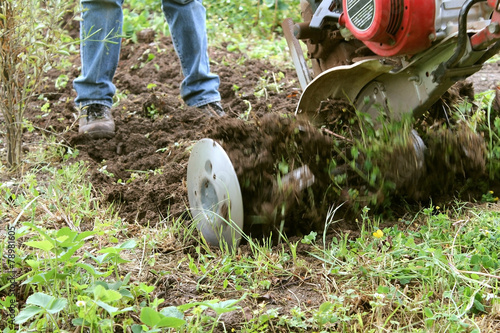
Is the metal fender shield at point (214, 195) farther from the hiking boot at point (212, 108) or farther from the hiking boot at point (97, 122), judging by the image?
the hiking boot at point (212, 108)

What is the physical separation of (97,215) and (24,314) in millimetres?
1140

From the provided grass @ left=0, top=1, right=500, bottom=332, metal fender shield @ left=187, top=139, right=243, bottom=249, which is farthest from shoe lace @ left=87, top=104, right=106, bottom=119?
metal fender shield @ left=187, top=139, right=243, bottom=249

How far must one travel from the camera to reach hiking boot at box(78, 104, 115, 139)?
Result: 3762mm

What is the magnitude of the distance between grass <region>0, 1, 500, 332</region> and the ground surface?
0.14 ft

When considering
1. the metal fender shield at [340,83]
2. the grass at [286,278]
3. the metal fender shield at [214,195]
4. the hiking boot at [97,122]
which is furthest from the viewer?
the hiking boot at [97,122]

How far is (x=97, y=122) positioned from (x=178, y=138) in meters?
0.53

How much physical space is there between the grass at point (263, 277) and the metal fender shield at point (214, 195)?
7 centimetres

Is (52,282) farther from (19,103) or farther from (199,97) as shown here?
(199,97)

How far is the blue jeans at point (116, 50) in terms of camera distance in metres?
3.59

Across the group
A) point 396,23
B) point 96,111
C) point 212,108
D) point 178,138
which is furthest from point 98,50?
point 396,23

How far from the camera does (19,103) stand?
3.19 meters

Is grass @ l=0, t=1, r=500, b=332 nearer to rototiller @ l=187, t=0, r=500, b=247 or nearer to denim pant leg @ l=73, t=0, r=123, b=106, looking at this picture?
rototiller @ l=187, t=0, r=500, b=247

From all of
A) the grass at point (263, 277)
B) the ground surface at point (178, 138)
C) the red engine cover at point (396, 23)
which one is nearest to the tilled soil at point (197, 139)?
the ground surface at point (178, 138)

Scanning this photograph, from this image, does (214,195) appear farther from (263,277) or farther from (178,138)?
(178,138)
